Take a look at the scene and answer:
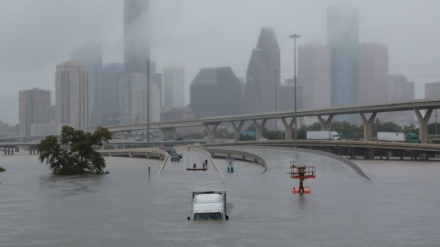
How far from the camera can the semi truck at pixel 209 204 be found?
35.9m

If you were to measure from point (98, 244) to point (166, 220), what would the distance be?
27.4 feet

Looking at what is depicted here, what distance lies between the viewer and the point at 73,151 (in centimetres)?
8794

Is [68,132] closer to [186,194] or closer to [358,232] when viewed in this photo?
[186,194]

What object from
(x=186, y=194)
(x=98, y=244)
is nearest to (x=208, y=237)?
(x=98, y=244)

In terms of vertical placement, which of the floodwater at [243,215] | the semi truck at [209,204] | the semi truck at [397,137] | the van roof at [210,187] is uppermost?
the semi truck at [397,137]

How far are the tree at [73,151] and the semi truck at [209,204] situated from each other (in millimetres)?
52519

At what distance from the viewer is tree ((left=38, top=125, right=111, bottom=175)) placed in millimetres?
87562

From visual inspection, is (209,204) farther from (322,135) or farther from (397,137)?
(322,135)

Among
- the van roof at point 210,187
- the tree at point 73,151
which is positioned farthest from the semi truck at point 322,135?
the van roof at point 210,187

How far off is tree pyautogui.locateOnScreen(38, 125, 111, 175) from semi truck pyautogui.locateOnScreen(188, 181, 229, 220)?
2068 inches

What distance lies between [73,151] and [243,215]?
5405 centimetres

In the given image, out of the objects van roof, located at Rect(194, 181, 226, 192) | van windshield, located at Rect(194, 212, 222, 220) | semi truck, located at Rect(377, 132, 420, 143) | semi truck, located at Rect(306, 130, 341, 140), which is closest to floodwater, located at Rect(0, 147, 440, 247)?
van windshield, located at Rect(194, 212, 222, 220)

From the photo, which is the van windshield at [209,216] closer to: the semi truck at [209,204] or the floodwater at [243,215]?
the semi truck at [209,204]

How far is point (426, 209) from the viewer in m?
40.0
